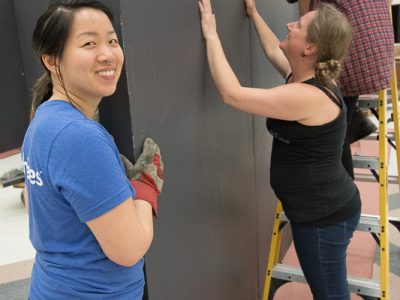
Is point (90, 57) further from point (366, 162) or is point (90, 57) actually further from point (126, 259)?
point (366, 162)

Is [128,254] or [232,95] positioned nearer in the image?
[128,254]

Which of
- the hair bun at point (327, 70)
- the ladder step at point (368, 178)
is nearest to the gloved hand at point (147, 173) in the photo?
the hair bun at point (327, 70)

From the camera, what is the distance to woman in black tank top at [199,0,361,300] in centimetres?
142

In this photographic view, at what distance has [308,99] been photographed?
1.41 meters

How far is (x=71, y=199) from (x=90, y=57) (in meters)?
0.29

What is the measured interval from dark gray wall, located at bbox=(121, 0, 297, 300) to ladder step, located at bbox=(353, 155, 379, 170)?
20.2 inches

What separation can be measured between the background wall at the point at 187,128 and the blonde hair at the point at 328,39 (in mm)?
343

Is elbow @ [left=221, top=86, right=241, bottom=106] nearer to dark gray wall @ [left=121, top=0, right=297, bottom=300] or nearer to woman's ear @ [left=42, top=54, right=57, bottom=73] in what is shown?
dark gray wall @ [left=121, top=0, right=297, bottom=300]

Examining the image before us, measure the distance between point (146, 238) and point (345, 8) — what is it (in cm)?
135

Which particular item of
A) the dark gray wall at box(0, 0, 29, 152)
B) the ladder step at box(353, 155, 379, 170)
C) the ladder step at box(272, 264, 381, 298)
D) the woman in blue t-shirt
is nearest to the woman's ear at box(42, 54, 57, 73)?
the woman in blue t-shirt

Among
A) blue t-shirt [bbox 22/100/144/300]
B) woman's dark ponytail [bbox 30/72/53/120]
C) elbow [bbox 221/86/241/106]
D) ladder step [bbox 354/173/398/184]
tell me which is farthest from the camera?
ladder step [bbox 354/173/398/184]

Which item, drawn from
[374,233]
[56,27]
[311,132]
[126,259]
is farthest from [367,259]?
[56,27]

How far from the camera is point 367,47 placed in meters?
1.73

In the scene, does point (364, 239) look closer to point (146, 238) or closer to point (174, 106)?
point (174, 106)
